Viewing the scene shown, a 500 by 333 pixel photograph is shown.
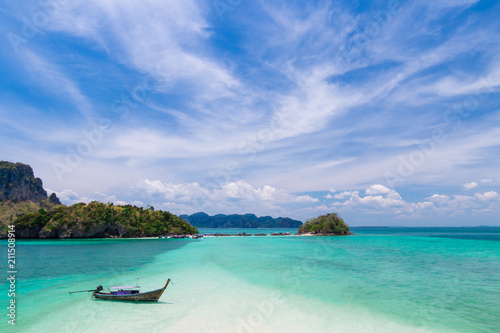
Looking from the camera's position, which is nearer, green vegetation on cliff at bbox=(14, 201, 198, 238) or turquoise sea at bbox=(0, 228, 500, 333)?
turquoise sea at bbox=(0, 228, 500, 333)

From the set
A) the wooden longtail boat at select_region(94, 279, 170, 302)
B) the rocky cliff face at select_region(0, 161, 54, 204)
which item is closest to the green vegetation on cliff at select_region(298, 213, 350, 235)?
the wooden longtail boat at select_region(94, 279, 170, 302)

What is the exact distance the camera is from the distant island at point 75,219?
94.9m

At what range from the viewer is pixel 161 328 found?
39.7 ft

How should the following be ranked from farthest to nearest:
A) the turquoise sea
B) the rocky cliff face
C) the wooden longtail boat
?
the rocky cliff face, the wooden longtail boat, the turquoise sea

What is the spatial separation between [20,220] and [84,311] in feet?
371

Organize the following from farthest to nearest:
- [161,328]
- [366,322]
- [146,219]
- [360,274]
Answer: [146,219]
[360,274]
[366,322]
[161,328]

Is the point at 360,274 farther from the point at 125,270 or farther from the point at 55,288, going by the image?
the point at 55,288

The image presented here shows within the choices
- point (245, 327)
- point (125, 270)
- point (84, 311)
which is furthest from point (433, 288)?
point (125, 270)

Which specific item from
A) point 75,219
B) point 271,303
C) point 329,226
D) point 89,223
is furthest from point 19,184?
point 271,303

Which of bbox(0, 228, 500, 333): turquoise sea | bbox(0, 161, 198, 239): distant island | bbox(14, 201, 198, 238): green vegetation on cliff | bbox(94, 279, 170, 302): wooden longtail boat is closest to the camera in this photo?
bbox(0, 228, 500, 333): turquoise sea

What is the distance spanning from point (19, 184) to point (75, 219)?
58.2 m

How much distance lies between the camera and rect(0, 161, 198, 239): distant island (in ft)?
311

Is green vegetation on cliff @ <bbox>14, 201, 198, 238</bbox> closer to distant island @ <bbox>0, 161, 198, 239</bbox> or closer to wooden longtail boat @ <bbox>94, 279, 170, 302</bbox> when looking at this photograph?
distant island @ <bbox>0, 161, 198, 239</bbox>

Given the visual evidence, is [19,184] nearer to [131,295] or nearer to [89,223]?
[89,223]
